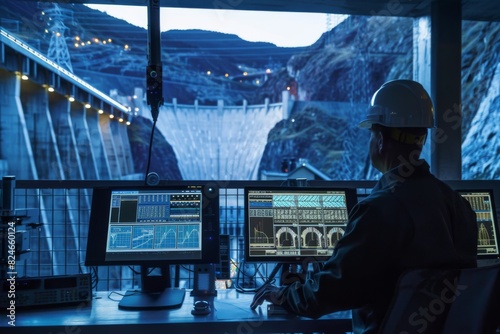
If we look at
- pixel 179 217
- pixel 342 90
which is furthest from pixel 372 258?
pixel 342 90

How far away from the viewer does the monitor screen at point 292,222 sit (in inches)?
68.7

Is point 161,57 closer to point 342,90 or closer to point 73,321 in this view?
point 73,321

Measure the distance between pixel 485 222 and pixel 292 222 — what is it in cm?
102

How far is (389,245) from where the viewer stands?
995mm

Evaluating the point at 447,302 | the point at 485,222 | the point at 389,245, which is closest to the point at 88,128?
the point at 485,222

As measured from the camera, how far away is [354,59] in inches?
553

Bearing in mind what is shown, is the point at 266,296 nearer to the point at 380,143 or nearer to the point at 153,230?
the point at 153,230

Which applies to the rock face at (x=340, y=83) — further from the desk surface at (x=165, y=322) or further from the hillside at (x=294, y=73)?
the desk surface at (x=165, y=322)

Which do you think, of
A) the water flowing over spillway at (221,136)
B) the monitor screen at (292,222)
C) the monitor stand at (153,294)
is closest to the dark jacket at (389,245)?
the monitor screen at (292,222)

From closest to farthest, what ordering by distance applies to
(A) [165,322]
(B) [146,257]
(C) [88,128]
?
(A) [165,322] → (B) [146,257] → (C) [88,128]

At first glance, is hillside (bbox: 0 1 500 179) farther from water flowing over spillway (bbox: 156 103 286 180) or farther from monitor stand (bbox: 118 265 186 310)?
monitor stand (bbox: 118 265 186 310)

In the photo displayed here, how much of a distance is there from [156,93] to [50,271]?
3.41 feet

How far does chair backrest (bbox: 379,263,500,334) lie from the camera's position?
86cm

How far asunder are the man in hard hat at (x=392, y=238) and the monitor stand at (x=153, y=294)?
2.03 ft
